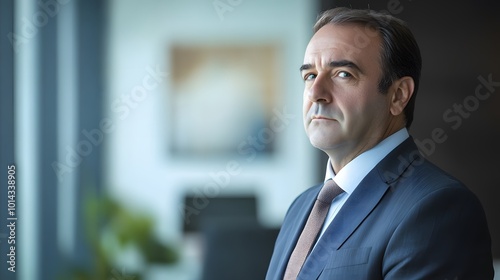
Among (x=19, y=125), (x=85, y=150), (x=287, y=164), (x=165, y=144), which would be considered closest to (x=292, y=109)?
(x=287, y=164)

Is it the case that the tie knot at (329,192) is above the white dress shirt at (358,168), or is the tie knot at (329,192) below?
below

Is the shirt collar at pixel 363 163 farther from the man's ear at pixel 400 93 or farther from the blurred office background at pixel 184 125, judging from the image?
the blurred office background at pixel 184 125

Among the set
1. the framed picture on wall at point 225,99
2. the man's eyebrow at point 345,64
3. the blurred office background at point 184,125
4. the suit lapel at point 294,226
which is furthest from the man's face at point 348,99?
the framed picture on wall at point 225,99

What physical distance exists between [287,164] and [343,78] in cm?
391

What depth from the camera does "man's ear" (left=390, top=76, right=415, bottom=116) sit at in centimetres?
130

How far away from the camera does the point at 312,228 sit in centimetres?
124

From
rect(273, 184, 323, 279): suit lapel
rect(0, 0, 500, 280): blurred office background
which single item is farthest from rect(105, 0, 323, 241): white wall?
rect(273, 184, 323, 279): suit lapel

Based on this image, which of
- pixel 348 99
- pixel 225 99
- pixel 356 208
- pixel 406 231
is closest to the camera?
pixel 406 231

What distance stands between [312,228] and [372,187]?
0.45 feet

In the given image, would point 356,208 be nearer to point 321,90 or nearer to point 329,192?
point 329,192

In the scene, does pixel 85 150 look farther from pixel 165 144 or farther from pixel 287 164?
pixel 287 164

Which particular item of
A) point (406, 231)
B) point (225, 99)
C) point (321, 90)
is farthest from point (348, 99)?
point (225, 99)

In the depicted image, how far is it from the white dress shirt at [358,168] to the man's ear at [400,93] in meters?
0.06

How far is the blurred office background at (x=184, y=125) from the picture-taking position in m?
3.22
